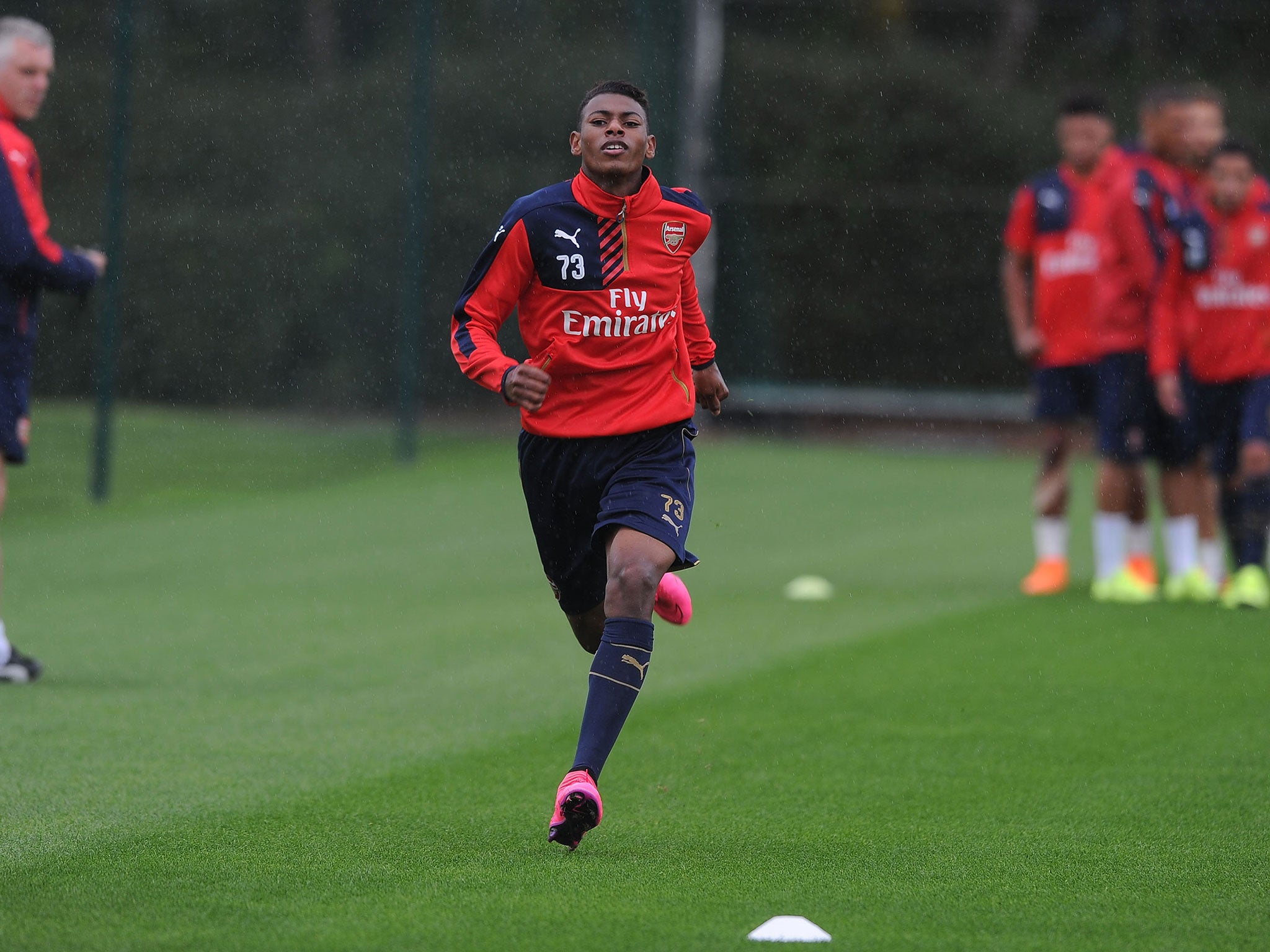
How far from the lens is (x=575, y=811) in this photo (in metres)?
4.41

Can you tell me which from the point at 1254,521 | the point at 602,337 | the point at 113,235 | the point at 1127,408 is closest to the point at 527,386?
the point at 602,337

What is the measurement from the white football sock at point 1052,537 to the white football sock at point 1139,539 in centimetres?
35

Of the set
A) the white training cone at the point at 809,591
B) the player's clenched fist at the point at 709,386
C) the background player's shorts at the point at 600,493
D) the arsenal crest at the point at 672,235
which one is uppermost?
the arsenal crest at the point at 672,235

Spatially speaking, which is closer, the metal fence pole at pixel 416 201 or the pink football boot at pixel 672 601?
the pink football boot at pixel 672 601

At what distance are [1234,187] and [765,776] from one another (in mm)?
5312

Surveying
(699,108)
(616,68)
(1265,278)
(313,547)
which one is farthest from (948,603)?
(699,108)

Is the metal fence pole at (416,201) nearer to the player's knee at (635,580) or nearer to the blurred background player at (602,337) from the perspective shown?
the blurred background player at (602,337)

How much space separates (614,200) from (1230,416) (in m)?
5.65

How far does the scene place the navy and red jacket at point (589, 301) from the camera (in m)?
5.00

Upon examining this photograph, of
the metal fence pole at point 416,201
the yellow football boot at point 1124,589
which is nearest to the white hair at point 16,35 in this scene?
the yellow football boot at point 1124,589

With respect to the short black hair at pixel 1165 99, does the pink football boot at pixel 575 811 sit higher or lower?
lower

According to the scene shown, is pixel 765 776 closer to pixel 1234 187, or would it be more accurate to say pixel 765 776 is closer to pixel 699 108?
pixel 1234 187

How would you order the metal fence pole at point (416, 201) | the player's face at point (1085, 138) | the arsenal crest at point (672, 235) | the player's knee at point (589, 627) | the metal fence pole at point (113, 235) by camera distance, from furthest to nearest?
the metal fence pole at point (416, 201), the metal fence pole at point (113, 235), the player's face at point (1085, 138), the player's knee at point (589, 627), the arsenal crest at point (672, 235)

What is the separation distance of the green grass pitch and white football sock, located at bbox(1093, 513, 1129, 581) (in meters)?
0.40
